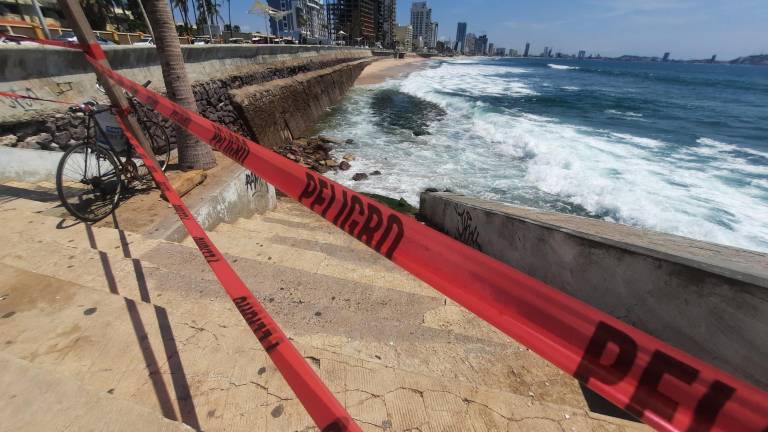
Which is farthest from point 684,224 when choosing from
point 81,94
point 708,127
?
point 708,127

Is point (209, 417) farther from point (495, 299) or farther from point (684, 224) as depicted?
point (684, 224)

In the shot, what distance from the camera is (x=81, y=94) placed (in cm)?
682

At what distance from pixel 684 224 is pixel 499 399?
9507 millimetres

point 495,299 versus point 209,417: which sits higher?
point 495,299

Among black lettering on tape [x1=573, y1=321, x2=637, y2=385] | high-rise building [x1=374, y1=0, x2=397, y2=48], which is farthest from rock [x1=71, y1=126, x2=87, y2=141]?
high-rise building [x1=374, y1=0, x2=397, y2=48]

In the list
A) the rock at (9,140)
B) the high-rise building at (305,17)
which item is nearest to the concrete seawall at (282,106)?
the rock at (9,140)

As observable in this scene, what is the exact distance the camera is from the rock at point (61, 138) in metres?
6.26

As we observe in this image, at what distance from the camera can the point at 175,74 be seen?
573 cm

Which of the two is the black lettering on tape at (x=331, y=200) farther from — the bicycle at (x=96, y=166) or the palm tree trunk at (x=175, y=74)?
the palm tree trunk at (x=175, y=74)

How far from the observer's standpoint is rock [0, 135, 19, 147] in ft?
17.5

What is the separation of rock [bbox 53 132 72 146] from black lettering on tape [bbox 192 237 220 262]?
22.3 ft

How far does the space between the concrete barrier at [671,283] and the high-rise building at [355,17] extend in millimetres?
113177

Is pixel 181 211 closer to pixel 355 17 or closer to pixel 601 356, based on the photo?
pixel 601 356

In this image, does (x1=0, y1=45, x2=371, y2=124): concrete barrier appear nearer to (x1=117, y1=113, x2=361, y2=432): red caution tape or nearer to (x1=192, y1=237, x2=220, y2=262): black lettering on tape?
(x1=192, y1=237, x2=220, y2=262): black lettering on tape
